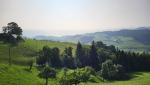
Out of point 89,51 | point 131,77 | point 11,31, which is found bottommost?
point 131,77

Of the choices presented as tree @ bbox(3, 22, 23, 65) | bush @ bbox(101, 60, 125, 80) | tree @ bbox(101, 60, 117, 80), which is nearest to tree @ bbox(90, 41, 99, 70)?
bush @ bbox(101, 60, 125, 80)

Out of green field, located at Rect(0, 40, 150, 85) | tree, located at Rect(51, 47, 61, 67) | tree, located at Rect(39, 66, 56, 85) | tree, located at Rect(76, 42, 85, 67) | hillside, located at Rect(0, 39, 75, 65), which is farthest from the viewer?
tree, located at Rect(76, 42, 85, 67)

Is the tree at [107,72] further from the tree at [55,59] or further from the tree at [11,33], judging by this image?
the tree at [11,33]

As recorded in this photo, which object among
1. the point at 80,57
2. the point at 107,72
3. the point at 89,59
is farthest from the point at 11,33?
the point at 107,72

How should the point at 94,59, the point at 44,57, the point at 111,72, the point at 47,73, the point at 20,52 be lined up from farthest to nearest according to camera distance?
the point at 94,59
the point at 20,52
the point at 44,57
the point at 111,72
the point at 47,73

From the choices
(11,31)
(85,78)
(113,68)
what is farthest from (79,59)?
(85,78)

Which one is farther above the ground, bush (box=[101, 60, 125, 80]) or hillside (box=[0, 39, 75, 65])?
hillside (box=[0, 39, 75, 65])

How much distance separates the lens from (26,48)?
563 feet

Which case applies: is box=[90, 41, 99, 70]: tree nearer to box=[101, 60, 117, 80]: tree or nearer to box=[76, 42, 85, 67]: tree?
box=[76, 42, 85, 67]: tree

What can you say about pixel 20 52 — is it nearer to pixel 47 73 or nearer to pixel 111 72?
pixel 111 72

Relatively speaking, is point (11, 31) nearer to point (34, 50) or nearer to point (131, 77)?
point (34, 50)

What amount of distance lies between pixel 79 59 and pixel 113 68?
2527cm

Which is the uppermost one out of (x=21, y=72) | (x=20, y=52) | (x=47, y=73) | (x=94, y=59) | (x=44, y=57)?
(x=20, y=52)

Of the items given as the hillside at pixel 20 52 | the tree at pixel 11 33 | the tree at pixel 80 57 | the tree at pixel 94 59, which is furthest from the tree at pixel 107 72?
the tree at pixel 11 33
